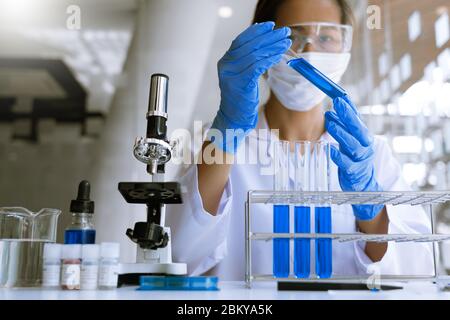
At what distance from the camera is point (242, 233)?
80.4 inches

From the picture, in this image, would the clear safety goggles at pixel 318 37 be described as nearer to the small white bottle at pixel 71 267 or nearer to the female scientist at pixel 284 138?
the female scientist at pixel 284 138

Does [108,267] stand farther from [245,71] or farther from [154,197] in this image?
[245,71]

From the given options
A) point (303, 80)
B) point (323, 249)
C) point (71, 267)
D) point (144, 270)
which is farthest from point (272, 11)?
point (71, 267)

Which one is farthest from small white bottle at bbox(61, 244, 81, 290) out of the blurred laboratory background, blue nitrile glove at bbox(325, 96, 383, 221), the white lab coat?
the blurred laboratory background

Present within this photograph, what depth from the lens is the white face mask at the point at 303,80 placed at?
2.15 metres

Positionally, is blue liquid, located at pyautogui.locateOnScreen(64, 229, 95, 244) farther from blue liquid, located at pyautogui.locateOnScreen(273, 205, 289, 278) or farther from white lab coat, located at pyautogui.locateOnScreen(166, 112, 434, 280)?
white lab coat, located at pyautogui.locateOnScreen(166, 112, 434, 280)

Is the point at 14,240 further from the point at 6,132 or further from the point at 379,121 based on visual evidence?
the point at 379,121

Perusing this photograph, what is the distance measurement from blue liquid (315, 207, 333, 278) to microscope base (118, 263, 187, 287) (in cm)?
37

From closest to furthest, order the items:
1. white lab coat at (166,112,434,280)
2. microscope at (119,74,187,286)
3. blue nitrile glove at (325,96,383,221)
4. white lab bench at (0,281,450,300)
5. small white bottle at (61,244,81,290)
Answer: white lab bench at (0,281,450,300) < small white bottle at (61,244,81,290) < microscope at (119,74,187,286) < blue nitrile glove at (325,96,383,221) < white lab coat at (166,112,434,280)

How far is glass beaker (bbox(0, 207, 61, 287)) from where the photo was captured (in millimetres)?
1280

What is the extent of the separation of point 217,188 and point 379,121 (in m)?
0.99

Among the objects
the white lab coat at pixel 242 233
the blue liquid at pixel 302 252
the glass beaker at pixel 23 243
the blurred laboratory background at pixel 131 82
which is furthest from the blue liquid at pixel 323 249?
the blurred laboratory background at pixel 131 82

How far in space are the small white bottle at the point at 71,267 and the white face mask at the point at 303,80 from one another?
1.32m
